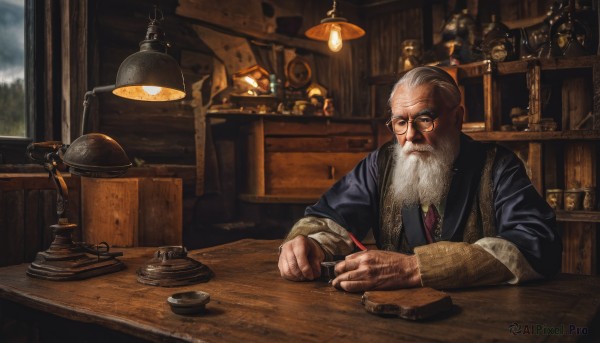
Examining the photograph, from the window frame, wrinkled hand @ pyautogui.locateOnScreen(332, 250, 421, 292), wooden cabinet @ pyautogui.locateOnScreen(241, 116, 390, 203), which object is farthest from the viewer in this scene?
wooden cabinet @ pyautogui.locateOnScreen(241, 116, 390, 203)

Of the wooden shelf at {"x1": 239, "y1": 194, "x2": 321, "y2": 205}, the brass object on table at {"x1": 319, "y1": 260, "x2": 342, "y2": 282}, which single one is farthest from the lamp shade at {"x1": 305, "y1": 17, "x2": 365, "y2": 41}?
the brass object on table at {"x1": 319, "y1": 260, "x2": 342, "y2": 282}

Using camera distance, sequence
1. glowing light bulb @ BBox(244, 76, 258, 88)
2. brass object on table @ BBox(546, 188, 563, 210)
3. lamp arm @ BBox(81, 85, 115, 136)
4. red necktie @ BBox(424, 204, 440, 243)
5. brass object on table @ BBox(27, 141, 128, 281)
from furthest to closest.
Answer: glowing light bulb @ BBox(244, 76, 258, 88)
brass object on table @ BBox(546, 188, 563, 210)
lamp arm @ BBox(81, 85, 115, 136)
red necktie @ BBox(424, 204, 440, 243)
brass object on table @ BBox(27, 141, 128, 281)

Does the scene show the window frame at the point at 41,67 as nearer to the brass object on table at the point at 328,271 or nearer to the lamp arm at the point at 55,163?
the lamp arm at the point at 55,163

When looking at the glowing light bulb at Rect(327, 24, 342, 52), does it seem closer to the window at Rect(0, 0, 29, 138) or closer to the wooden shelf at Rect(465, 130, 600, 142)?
the wooden shelf at Rect(465, 130, 600, 142)

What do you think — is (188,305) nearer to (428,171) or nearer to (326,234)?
(326,234)

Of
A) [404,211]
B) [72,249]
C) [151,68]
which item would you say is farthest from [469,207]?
[72,249]

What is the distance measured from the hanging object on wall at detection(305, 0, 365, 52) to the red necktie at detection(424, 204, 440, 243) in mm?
2903

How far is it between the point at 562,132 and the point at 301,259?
3.99 m

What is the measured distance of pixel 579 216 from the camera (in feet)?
16.2

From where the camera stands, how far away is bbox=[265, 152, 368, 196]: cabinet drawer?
5.73 meters

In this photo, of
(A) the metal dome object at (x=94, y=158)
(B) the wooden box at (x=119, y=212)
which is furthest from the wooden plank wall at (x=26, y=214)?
(A) the metal dome object at (x=94, y=158)

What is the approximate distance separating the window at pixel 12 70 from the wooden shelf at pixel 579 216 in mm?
5351

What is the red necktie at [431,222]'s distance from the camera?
2648 mm

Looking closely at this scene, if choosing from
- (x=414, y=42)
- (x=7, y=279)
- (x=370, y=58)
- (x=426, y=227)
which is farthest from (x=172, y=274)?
(x=370, y=58)
